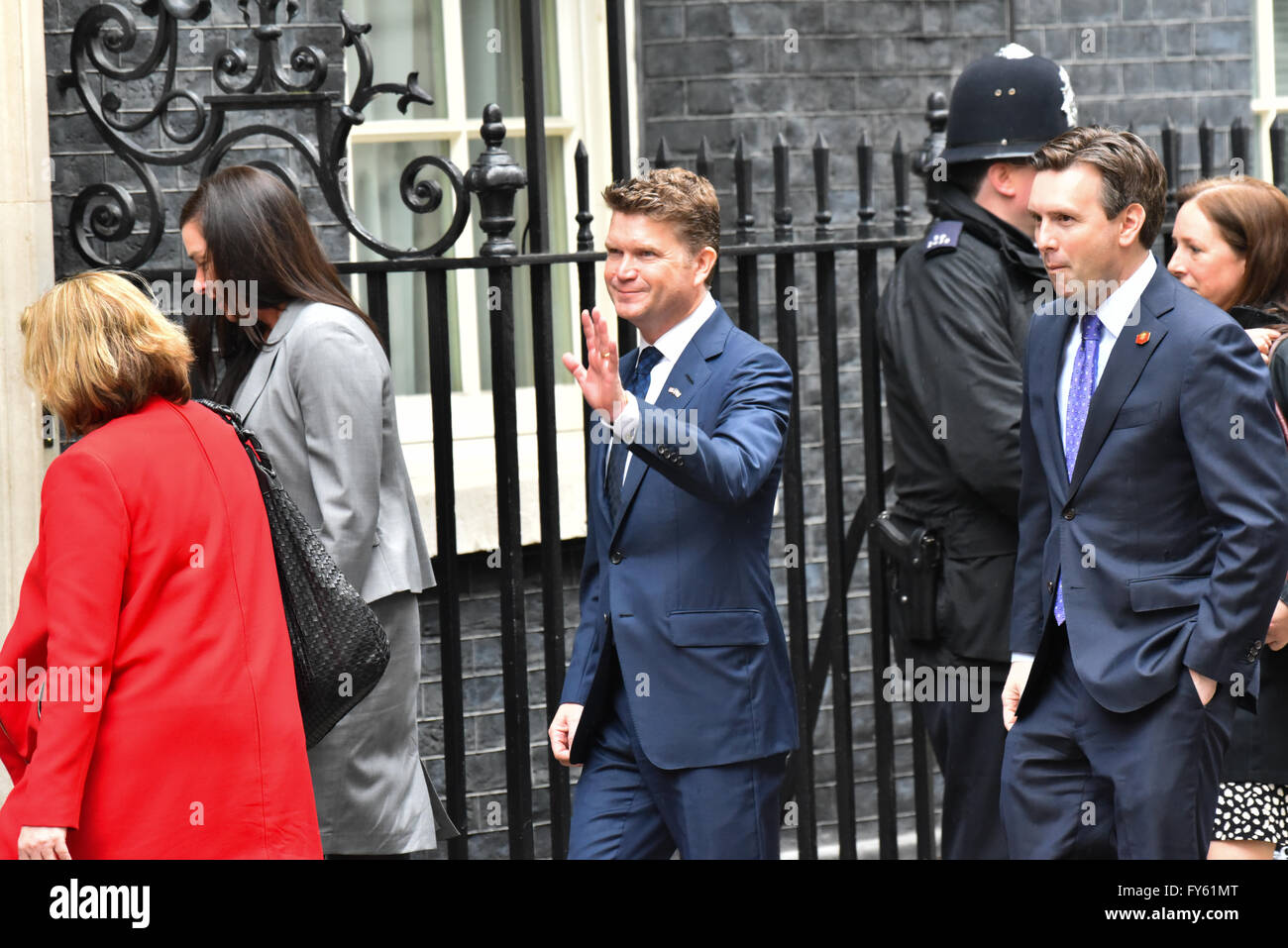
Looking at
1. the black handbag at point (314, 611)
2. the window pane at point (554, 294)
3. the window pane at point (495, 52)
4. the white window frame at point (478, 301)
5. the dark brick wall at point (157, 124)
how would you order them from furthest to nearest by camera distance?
the window pane at point (554, 294) → the window pane at point (495, 52) → the white window frame at point (478, 301) → the dark brick wall at point (157, 124) → the black handbag at point (314, 611)

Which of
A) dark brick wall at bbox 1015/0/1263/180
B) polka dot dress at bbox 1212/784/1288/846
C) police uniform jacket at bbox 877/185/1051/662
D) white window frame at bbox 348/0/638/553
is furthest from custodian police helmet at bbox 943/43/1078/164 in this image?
dark brick wall at bbox 1015/0/1263/180

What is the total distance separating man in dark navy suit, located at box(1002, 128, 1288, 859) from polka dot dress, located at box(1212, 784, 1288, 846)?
2.38ft

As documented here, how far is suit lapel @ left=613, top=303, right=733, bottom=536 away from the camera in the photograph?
3.91m

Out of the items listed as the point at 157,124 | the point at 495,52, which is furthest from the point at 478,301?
the point at 157,124

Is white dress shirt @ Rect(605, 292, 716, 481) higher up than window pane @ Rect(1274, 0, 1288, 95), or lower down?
lower down

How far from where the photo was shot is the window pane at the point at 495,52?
670 cm

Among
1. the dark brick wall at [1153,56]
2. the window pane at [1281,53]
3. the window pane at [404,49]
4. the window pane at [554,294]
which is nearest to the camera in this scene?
the window pane at [404,49]

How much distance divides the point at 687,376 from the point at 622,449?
0.22 metres

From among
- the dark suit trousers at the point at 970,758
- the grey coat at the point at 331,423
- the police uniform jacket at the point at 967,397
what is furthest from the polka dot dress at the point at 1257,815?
the grey coat at the point at 331,423

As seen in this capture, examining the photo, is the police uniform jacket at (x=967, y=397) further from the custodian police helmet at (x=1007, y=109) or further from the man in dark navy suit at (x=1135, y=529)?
the man in dark navy suit at (x=1135, y=529)

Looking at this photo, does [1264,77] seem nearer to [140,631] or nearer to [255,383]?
[255,383]

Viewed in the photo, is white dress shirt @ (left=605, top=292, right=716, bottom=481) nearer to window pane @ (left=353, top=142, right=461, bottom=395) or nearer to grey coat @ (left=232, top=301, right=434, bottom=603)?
grey coat @ (left=232, top=301, right=434, bottom=603)

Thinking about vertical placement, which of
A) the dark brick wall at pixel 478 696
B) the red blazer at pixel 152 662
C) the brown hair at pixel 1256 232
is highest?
the brown hair at pixel 1256 232

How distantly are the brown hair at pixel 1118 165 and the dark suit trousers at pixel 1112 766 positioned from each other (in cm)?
93
